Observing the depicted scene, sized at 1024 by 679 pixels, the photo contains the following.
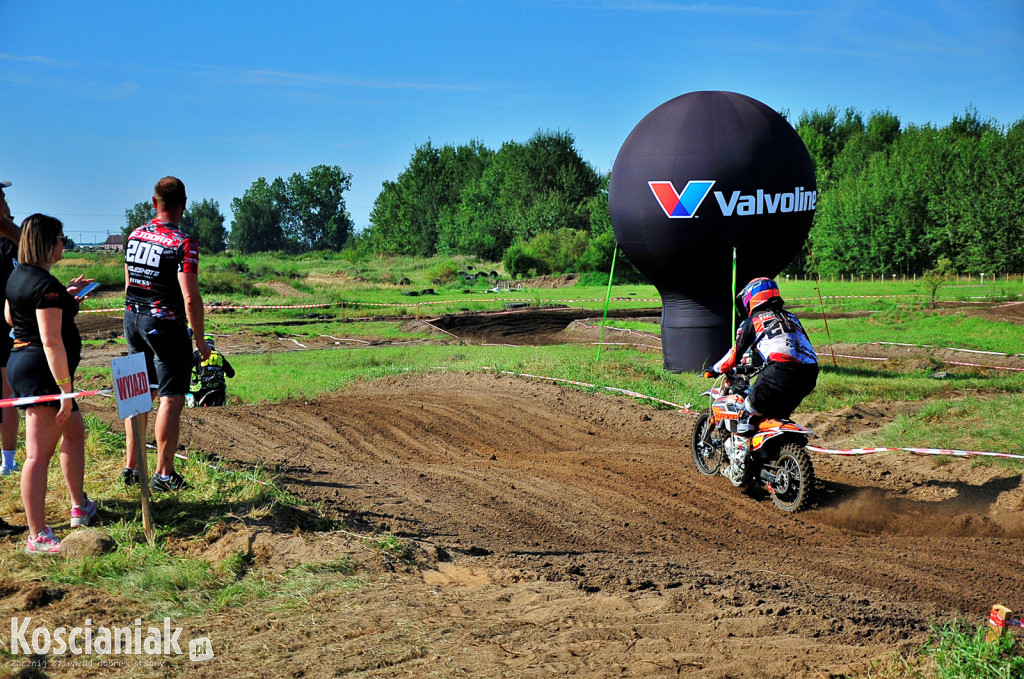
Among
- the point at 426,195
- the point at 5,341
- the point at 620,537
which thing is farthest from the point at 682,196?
the point at 426,195

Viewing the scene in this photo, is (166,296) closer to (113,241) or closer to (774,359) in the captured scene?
(774,359)

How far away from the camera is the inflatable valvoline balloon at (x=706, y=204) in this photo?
15469 millimetres

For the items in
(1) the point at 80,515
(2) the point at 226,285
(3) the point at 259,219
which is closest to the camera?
(1) the point at 80,515

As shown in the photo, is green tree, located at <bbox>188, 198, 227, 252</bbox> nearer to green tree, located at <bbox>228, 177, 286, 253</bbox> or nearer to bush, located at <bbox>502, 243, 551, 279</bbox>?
green tree, located at <bbox>228, 177, 286, 253</bbox>

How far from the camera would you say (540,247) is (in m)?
67.6

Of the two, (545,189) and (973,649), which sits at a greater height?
(545,189)

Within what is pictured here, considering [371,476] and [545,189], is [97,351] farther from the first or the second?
[545,189]

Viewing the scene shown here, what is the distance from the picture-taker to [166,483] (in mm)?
7344

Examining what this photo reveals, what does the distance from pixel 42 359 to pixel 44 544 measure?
1.38 metres

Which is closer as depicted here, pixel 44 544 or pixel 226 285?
pixel 44 544

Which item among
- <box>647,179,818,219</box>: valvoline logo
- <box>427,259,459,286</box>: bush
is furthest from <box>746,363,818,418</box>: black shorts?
<box>427,259,459,286</box>: bush

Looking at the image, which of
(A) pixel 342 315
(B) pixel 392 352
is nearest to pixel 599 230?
(A) pixel 342 315

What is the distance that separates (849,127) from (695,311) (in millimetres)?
82273

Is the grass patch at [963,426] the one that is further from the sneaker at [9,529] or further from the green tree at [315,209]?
the green tree at [315,209]
